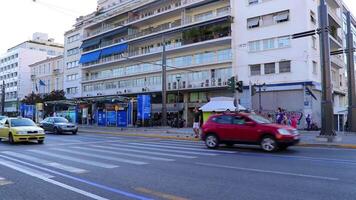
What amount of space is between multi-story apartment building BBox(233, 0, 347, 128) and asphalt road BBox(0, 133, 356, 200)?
88.1ft

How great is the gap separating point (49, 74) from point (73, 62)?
1382 centimetres

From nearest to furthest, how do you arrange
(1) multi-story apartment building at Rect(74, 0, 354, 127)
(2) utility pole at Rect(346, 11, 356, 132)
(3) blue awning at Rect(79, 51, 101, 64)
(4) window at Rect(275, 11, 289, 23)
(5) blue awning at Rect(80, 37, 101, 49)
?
(2) utility pole at Rect(346, 11, 356, 132)
(1) multi-story apartment building at Rect(74, 0, 354, 127)
(4) window at Rect(275, 11, 289, 23)
(3) blue awning at Rect(79, 51, 101, 64)
(5) blue awning at Rect(80, 37, 101, 49)

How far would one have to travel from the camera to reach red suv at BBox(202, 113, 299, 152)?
1577 centimetres

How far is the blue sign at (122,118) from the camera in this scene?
42.9 meters

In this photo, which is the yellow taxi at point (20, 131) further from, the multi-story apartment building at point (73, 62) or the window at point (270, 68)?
the multi-story apartment building at point (73, 62)

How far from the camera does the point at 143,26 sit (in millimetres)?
60188

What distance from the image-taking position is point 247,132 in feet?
54.0

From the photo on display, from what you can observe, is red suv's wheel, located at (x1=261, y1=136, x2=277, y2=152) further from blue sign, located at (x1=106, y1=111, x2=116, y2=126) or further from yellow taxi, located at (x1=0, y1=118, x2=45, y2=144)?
blue sign, located at (x1=106, y1=111, x2=116, y2=126)

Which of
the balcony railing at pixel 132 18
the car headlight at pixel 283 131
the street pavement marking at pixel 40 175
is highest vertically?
the balcony railing at pixel 132 18

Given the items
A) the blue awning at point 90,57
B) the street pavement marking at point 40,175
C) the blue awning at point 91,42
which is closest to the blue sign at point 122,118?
the blue awning at point 90,57

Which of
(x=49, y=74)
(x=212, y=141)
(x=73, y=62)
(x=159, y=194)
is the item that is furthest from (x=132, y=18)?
(x=159, y=194)

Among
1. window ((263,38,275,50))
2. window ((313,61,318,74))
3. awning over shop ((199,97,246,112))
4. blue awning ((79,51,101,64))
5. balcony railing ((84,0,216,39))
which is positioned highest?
balcony railing ((84,0,216,39))

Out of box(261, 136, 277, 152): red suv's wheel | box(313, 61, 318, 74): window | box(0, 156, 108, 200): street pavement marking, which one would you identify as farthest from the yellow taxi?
box(313, 61, 318, 74): window

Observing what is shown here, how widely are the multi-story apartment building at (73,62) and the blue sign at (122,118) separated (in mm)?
31622
